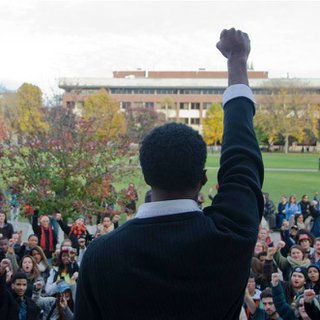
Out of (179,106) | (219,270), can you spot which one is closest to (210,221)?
(219,270)

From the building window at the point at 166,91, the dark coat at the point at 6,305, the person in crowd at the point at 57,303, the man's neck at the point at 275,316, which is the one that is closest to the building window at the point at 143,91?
the building window at the point at 166,91

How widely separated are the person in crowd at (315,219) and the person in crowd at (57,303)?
7440 mm

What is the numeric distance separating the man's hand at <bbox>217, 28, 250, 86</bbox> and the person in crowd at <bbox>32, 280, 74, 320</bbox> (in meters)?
4.33

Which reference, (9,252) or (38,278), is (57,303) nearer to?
(38,278)

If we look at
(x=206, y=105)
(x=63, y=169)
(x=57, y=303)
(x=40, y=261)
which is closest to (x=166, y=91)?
(x=206, y=105)

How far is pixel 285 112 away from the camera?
70.8 m

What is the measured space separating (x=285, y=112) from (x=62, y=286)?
224ft

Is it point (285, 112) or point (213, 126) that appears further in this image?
point (213, 126)

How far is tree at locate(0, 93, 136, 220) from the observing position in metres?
11.7

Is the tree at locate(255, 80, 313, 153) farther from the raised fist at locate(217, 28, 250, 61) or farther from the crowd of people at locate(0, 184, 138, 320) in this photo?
the raised fist at locate(217, 28, 250, 61)

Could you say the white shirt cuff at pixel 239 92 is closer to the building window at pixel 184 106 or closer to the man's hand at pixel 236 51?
the man's hand at pixel 236 51

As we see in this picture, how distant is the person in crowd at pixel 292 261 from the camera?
698 cm

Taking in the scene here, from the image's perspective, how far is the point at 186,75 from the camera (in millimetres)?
94375

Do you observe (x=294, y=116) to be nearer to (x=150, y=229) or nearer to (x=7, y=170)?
(x=7, y=170)
